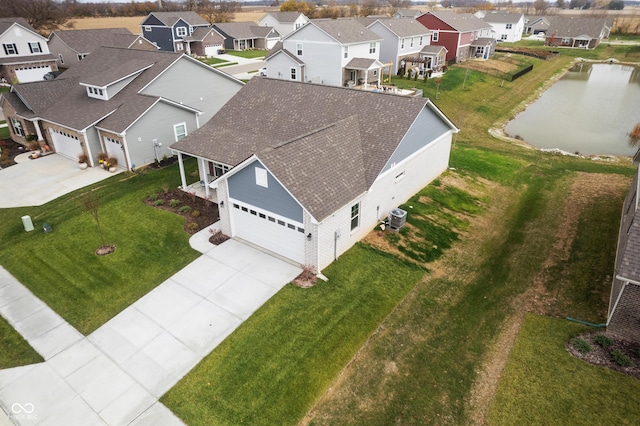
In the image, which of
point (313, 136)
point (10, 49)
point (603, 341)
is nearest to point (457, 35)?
point (313, 136)

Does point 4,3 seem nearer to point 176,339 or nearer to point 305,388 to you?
point 176,339

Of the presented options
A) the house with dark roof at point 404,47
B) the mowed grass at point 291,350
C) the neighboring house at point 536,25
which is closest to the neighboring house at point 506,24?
Result: the neighboring house at point 536,25

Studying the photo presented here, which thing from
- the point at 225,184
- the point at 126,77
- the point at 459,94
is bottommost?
the point at 459,94

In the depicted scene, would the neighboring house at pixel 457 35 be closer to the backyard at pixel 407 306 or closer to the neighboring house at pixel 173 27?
the backyard at pixel 407 306

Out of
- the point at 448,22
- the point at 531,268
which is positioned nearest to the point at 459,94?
the point at 448,22

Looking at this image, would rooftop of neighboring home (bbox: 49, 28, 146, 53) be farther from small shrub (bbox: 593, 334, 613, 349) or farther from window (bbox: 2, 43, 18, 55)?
small shrub (bbox: 593, 334, 613, 349)

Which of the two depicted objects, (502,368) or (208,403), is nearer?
(208,403)
